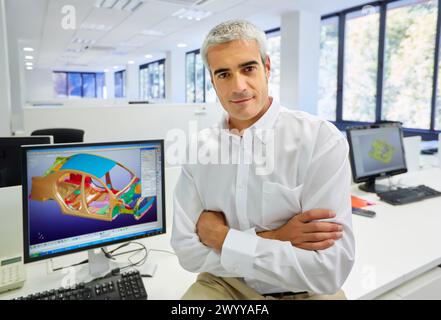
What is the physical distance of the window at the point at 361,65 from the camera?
210 inches

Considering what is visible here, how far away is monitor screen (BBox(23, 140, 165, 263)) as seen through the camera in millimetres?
1073

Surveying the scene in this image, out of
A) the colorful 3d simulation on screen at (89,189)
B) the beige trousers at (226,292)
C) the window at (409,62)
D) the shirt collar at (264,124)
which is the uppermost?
the window at (409,62)

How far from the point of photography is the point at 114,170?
3.87ft

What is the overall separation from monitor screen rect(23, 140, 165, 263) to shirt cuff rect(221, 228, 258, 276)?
37 cm

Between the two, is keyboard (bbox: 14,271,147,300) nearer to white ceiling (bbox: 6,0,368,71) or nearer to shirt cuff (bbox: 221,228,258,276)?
shirt cuff (bbox: 221,228,258,276)

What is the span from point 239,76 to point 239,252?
1.68 feet

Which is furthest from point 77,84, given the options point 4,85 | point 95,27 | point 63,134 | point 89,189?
point 89,189

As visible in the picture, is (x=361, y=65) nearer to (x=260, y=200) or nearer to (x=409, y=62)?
(x=409, y=62)

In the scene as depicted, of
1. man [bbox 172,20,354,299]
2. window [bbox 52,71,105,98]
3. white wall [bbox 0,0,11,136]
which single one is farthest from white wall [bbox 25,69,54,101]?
man [bbox 172,20,354,299]

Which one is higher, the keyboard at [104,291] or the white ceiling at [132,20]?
the white ceiling at [132,20]

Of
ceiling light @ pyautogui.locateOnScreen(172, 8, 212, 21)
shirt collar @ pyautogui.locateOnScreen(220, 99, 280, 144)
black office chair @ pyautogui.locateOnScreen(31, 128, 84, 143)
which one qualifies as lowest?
black office chair @ pyautogui.locateOnScreen(31, 128, 84, 143)

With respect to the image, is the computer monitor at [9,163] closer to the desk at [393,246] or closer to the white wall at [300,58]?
the desk at [393,246]

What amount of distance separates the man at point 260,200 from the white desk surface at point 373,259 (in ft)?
0.45

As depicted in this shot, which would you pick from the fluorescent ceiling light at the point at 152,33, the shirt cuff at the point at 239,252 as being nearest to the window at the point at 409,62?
the fluorescent ceiling light at the point at 152,33
